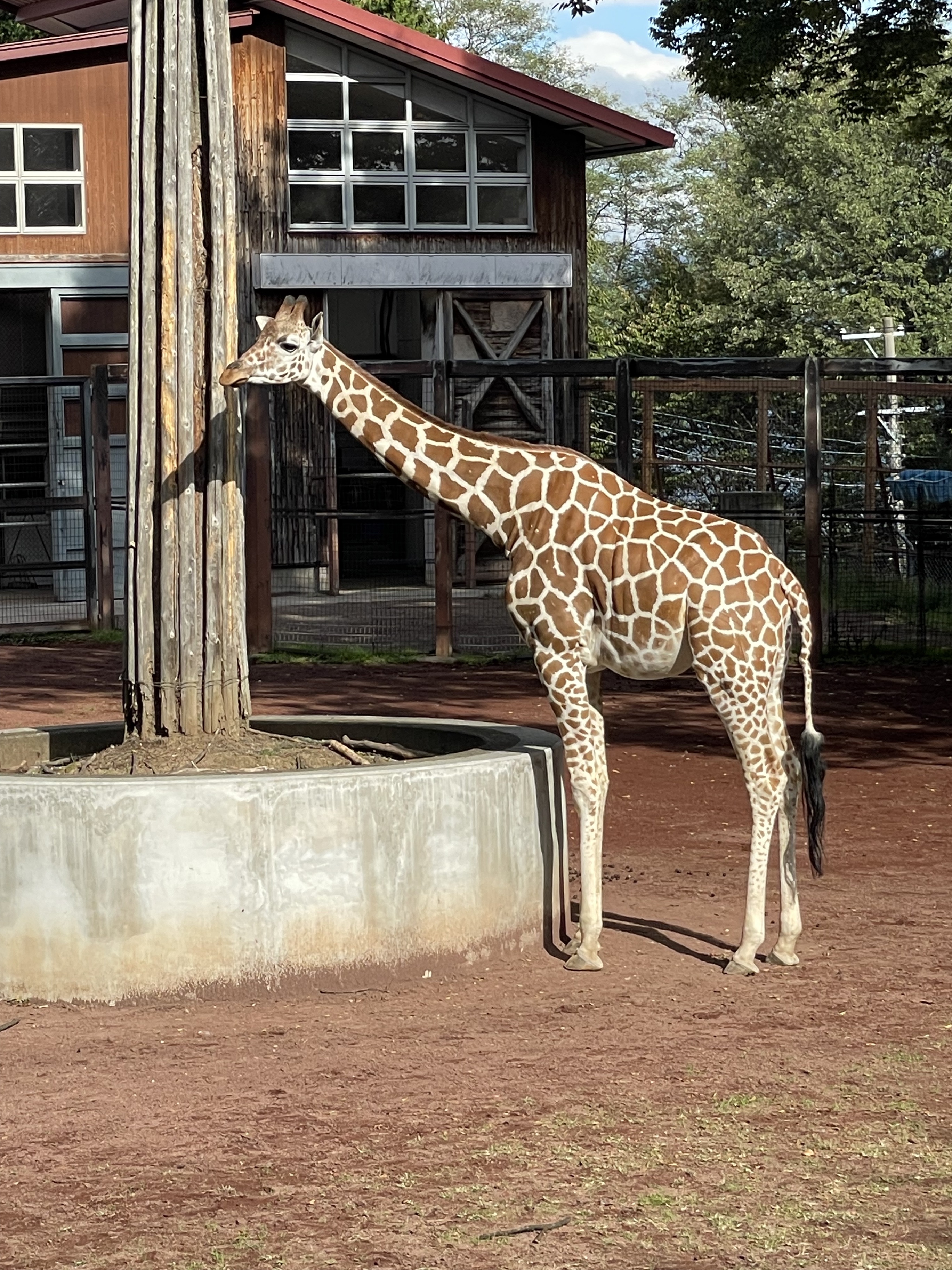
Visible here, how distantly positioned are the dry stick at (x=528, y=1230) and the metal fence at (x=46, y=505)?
15.4 metres

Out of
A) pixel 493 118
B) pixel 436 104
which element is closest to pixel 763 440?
pixel 493 118

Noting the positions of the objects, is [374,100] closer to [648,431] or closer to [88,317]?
[88,317]

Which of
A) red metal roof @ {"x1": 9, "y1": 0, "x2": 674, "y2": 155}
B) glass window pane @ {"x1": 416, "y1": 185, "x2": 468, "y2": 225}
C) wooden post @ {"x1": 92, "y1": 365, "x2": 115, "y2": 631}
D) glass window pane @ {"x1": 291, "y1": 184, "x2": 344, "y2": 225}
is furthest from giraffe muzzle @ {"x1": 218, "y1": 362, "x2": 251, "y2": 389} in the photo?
glass window pane @ {"x1": 416, "y1": 185, "x2": 468, "y2": 225}

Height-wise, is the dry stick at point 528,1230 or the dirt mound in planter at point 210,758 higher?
the dirt mound in planter at point 210,758

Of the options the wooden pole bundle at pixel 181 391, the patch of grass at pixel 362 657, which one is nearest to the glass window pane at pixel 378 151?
the patch of grass at pixel 362 657

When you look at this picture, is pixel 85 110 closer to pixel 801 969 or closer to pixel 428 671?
pixel 428 671

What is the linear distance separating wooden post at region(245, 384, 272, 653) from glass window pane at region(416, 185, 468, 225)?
26.3 ft

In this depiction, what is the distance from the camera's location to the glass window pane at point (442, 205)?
2478 cm

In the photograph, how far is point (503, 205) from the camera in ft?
81.8

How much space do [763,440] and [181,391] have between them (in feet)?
57.0

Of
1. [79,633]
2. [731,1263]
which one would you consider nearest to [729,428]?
[79,633]

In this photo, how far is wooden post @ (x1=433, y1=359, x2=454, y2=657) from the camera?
1659 centimetres

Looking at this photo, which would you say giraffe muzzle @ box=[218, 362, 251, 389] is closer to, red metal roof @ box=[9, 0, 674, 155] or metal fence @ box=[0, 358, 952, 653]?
metal fence @ box=[0, 358, 952, 653]

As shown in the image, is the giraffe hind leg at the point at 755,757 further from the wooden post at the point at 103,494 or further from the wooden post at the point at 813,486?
the wooden post at the point at 103,494
